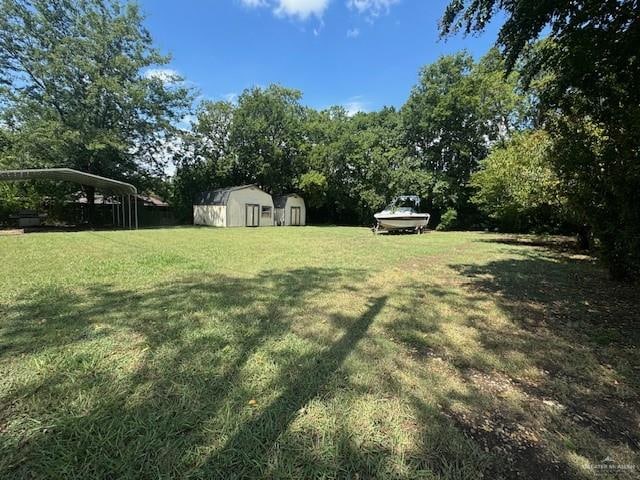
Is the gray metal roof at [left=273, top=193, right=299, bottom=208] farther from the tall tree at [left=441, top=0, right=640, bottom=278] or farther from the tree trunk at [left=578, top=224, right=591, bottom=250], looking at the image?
the tall tree at [left=441, top=0, right=640, bottom=278]

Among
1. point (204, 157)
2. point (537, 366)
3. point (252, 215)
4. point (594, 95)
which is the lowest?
point (537, 366)

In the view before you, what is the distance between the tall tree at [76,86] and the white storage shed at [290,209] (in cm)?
1030

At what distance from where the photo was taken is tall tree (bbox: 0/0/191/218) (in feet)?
57.3

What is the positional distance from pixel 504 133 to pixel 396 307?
22.5 meters

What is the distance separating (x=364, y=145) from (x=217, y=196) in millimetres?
11098

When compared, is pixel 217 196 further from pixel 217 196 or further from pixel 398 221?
pixel 398 221

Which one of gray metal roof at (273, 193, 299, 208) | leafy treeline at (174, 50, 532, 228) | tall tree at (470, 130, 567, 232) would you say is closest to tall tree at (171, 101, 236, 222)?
leafy treeline at (174, 50, 532, 228)

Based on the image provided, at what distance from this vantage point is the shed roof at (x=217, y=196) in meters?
21.8

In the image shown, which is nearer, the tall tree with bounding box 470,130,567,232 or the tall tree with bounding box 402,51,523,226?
the tall tree with bounding box 470,130,567,232

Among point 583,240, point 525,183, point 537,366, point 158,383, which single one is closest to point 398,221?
point 525,183

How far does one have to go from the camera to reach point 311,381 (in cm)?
232

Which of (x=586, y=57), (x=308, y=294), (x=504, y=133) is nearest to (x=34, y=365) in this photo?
(x=308, y=294)

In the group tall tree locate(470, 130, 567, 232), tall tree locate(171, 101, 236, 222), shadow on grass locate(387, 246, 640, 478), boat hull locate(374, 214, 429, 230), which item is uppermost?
tall tree locate(171, 101, 236, 222)

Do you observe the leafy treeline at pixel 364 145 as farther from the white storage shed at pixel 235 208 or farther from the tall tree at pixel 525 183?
the tall tree at pixel 525 183
